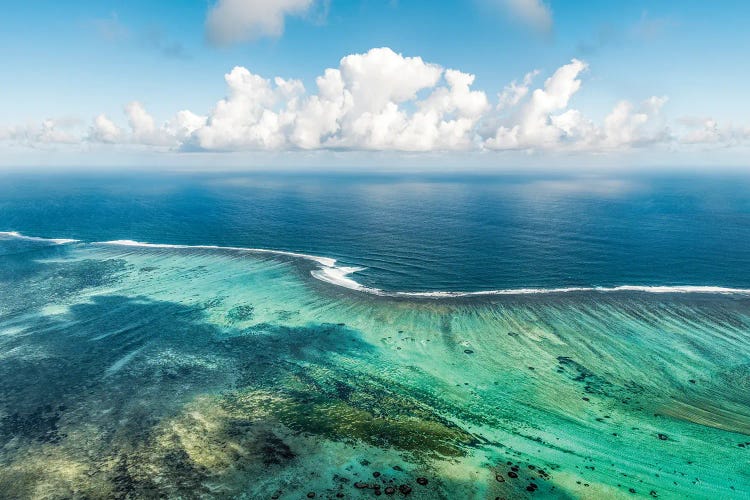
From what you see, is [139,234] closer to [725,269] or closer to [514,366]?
[514,366]

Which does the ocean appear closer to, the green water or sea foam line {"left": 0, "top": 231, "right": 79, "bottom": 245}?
the green water

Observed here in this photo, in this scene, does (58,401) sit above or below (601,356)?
below

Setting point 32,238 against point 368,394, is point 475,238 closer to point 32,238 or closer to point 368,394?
point 368,394

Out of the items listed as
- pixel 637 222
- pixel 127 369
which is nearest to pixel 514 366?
pixel 127 369

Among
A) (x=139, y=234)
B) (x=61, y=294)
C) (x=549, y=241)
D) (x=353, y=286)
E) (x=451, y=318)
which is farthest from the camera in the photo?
(x=139, y=234)

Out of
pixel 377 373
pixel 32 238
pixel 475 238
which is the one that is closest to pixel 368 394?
pixel 377 373

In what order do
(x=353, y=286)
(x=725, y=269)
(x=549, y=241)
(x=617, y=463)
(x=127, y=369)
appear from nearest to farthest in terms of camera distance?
(x=617, y=463) < (x=127, y=369) < (x=353, y=286) < (x=725, y=269) < (x=549, y=241)

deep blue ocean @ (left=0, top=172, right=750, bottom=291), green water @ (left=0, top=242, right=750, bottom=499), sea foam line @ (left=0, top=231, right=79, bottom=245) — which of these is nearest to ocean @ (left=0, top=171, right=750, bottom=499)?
green water @ (left=0, top=242, right=750, bottom=499)

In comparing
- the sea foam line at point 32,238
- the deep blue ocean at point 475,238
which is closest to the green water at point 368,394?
the deep blue ocean at point 475,238
